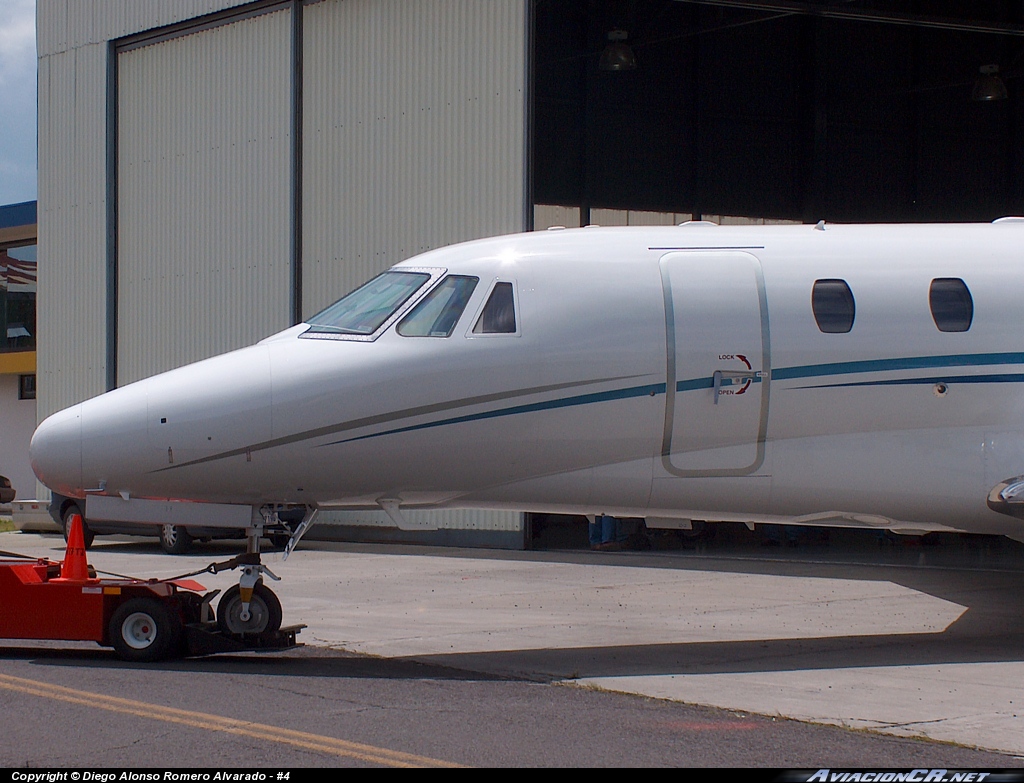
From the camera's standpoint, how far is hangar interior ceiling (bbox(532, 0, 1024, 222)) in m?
29.3

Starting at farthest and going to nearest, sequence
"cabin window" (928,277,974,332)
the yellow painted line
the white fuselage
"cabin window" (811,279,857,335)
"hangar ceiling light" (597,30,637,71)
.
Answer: "hangar ceiling light" (597,30,637,71) < "cabin window" (928,277,974,332) < "cabin window" (811,279,857,335) < the white fuselage < the yellow painted line

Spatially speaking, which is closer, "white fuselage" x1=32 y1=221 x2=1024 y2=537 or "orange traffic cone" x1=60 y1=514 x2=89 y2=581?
"white fuselage" x1=32 y1=221 x2=1024 y2=537

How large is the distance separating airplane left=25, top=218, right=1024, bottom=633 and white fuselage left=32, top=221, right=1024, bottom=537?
0.06 feet

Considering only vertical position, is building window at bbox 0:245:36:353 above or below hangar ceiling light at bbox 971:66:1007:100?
below

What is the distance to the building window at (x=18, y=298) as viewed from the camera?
3644 centimetres

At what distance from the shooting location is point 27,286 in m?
36.4

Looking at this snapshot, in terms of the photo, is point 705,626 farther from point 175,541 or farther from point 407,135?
point 407,135

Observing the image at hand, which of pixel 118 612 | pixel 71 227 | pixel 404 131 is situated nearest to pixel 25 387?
pixel 71 227

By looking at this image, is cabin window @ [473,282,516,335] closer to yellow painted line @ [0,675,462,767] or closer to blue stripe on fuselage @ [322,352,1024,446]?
blue stripe on fuselage @ [322,352,1024,446]

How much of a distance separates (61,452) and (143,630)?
150cm

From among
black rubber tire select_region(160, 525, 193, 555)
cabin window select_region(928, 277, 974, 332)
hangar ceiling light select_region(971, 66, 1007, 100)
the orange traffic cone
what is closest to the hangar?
hangar ceiling light select_region(971, 66, 1007, 100)

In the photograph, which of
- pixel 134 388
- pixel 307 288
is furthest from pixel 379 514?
pixel 134 388

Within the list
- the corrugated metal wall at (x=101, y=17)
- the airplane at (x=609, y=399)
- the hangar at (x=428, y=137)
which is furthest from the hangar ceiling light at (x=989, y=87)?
the airplane at (x=609, y=399)

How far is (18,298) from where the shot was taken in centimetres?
3650
